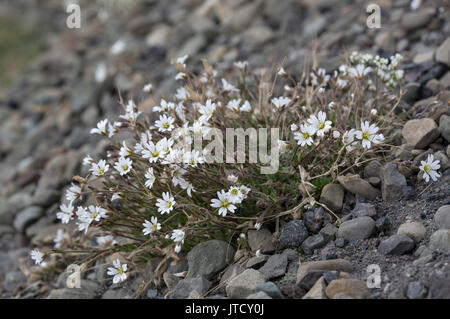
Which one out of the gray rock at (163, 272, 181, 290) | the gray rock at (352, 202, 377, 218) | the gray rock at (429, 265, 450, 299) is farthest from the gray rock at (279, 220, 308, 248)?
the gray rock at (429, 265, 450, 299)

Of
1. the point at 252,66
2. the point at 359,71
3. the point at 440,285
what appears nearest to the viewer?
the point at 440,285

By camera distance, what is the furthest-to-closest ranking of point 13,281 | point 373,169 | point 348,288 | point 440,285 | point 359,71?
1. point 13,281
2. point 359,71
3. point 373,169
4. point 348,288
5. point 440,285

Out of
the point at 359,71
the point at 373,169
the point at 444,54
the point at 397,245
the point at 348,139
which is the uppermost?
the point at 444,54

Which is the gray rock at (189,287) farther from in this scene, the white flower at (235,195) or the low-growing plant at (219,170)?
the white flower at (235,195)

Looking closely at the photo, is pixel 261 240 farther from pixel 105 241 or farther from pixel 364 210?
pixel 105 241

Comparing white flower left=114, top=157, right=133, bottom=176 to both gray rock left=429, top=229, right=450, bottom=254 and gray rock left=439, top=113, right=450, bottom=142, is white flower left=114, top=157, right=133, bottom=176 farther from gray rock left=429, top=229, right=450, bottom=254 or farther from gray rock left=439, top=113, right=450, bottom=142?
gray rock left=439, top=113, right=450, bottom=142

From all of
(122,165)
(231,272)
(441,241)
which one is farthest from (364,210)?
(122,165)
